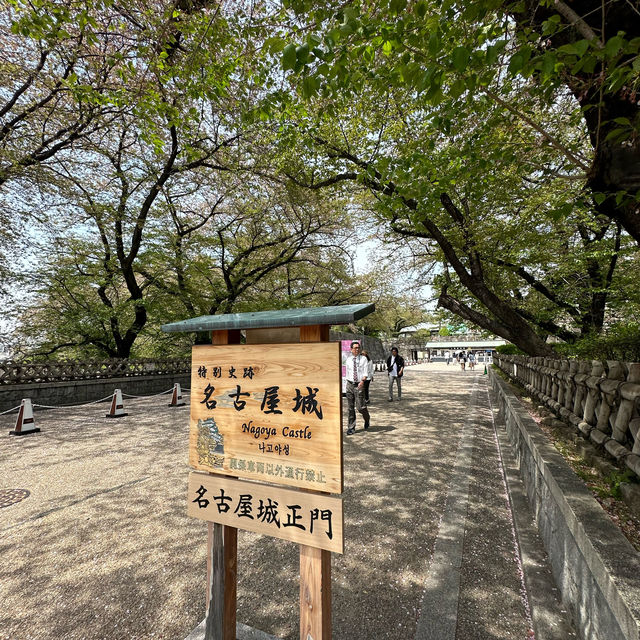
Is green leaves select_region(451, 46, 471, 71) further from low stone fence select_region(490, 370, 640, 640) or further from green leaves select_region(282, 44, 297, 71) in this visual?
low stone fence select_region(490, 370, 640, 640)

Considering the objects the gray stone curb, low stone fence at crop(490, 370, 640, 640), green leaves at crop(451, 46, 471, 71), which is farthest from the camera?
green leaves at crop(451, 46, 471, 71)

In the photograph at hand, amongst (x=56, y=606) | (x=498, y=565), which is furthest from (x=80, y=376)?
(x=498, y=565)

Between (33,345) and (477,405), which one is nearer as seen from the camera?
(477,405)

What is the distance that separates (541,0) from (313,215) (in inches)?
498

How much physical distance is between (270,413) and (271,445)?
0.19m

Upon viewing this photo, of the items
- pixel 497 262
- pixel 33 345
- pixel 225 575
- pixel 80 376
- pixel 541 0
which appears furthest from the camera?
pixel 33 345

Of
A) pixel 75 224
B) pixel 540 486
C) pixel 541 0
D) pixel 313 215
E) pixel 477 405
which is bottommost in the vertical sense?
pixel 477 405

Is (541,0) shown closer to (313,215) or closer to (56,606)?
(56,606)

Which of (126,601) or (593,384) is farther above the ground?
(593,384)

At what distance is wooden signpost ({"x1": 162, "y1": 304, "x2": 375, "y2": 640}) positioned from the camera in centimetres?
175

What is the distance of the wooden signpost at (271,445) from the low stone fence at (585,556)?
131 centimetres

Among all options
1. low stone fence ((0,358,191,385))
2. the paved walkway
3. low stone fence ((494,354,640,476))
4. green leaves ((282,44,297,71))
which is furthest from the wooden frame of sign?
low stone fence ((0,358,191,385))

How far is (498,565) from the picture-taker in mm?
2695

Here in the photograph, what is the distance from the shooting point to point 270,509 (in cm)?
187
